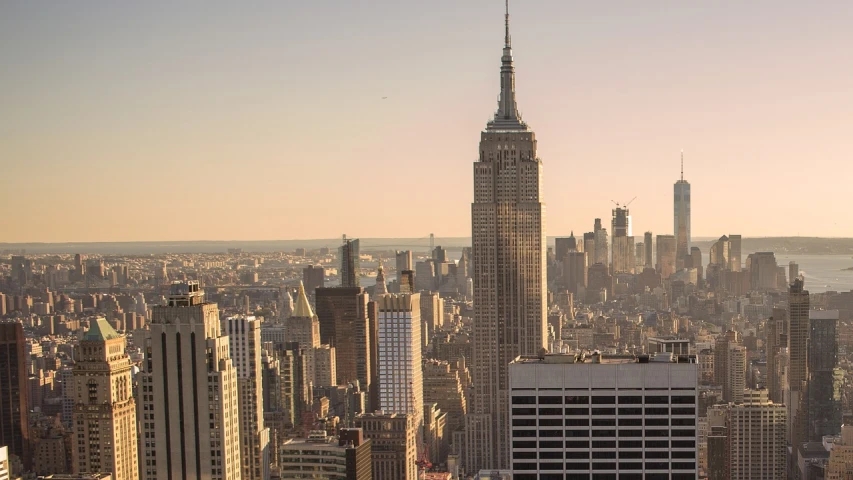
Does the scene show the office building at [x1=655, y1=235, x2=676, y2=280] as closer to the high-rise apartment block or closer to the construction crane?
the high-rise apartment block

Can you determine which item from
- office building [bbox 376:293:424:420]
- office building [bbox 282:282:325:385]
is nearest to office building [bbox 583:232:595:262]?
office building [bbox 376:293:424:420]

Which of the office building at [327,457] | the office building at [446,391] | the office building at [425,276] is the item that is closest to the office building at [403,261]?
the office building at [425,276]

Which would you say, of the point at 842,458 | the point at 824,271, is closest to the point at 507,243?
the point at 824,271

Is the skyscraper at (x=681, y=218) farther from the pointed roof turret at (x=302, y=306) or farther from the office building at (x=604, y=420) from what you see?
the office building at (x=604, y=420)

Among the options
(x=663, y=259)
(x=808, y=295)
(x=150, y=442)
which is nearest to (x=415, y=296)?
(x=663, y=259)

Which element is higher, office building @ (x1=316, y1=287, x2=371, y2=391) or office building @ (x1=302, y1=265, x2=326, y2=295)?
office building @ (x1=302, y1=265, x2=326, y2=295)

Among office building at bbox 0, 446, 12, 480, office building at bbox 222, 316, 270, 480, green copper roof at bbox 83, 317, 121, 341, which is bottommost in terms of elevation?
office building at bbox 0, 446, 12, 480

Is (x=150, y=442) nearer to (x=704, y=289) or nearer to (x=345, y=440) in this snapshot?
(x=345, y=440)
